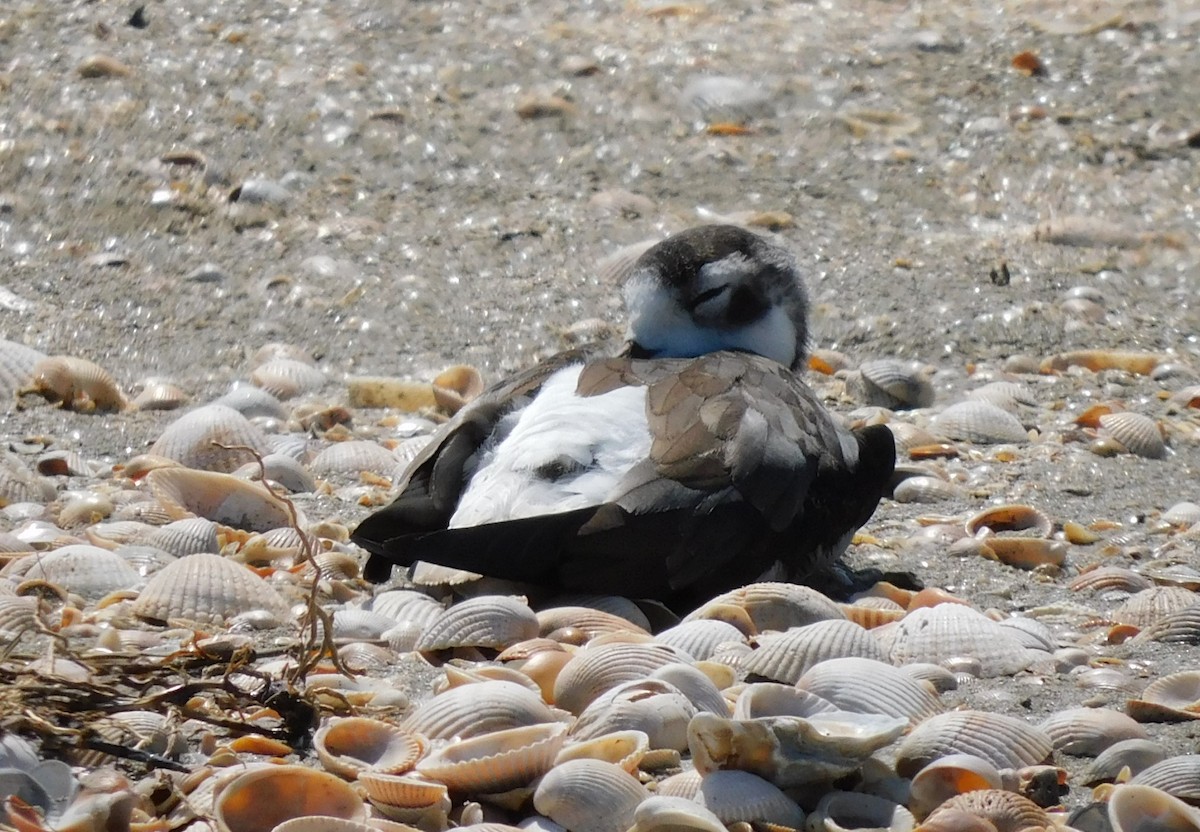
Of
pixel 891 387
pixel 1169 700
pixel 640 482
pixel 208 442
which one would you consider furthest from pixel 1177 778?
pixel 891 387

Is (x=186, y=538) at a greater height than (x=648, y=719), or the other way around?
(x=648, y=719)

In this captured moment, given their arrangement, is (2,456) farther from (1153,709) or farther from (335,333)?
(1153,709)

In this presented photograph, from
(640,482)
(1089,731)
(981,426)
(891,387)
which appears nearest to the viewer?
(1089,731)

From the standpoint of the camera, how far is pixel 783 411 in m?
4.10

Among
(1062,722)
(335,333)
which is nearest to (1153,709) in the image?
(1062,722)

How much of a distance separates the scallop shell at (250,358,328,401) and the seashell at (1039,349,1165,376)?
2.60 m

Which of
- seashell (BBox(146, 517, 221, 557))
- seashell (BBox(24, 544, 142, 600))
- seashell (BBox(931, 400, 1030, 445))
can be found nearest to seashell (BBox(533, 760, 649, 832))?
seashell (BBox(24, 544, 142, 600))

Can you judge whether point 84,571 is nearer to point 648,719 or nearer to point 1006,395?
point 648,719

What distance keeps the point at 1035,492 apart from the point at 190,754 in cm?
289

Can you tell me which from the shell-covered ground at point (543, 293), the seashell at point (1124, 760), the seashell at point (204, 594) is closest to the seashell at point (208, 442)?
the shell-covered ground at point (543, 293)

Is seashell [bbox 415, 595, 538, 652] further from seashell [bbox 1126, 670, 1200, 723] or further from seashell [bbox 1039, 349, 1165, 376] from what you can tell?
seashell [bbox 1039, 349, 1165, 376]

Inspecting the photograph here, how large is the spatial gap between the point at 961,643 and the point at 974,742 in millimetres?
631

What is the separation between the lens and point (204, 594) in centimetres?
351

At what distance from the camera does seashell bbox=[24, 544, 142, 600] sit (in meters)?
3.64
